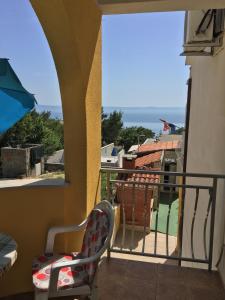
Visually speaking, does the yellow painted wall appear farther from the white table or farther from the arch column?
the white table

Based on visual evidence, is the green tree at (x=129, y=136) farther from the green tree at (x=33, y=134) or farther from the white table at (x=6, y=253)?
the white table at (x=6, y=253)

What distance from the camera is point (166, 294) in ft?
7.73

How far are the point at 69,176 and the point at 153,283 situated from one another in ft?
4.09

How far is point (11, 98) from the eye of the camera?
2.31m

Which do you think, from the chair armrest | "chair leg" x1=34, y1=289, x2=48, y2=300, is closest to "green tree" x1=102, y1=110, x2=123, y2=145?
the chair armrest

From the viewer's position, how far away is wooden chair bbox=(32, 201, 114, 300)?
187cm

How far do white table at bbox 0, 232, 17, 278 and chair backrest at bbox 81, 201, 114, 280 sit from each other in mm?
536

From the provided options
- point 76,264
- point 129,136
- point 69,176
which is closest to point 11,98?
point 69,176

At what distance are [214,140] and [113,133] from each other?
120 ft

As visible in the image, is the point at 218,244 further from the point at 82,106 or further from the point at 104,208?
the point at 82,106

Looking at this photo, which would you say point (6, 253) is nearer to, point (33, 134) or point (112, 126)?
point (33, 134)

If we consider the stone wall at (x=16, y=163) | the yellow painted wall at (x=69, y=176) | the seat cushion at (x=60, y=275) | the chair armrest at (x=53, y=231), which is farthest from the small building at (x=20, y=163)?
the seat cushion at (x=60, y=275)

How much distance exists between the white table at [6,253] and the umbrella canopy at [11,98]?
912 mm

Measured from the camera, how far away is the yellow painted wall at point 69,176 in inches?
86.9
